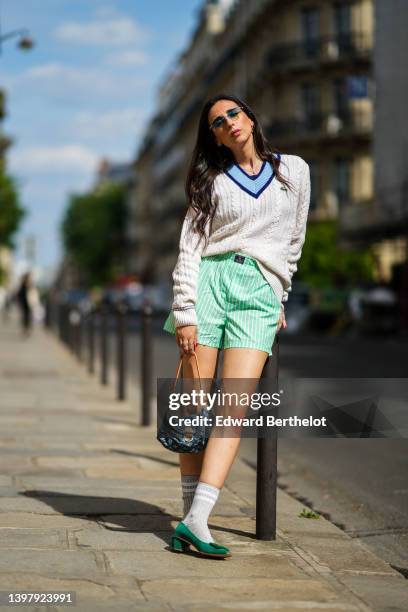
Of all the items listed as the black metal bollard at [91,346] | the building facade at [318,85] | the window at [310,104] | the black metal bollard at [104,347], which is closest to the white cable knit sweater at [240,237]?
the black metal bollard at [104,347]

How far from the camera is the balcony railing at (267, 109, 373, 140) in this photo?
58406mm

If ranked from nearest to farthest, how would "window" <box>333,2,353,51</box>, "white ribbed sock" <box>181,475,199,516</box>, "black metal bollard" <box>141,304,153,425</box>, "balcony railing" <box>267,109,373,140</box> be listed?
"white ribbed sock" <box>181,475,199,516</box>
"black metal bollard" <box>141,304,153,425</box>
"balcony railing" <box>267,109,373,140</box>
"window" <box>333,2,353,51</box>

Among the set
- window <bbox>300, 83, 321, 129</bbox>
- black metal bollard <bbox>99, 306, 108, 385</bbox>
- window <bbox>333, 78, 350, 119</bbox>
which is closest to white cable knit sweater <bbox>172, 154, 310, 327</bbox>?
black metal bollard <bbox>99, 306, 108, 385</bbox>

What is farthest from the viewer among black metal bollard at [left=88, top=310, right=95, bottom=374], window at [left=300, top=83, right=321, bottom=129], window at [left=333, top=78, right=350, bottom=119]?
window at [left=300, top=83, right=321, bottom=129]

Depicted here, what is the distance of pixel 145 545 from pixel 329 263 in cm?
4422

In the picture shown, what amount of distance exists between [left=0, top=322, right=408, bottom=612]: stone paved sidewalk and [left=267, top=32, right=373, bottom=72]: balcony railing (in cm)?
5186

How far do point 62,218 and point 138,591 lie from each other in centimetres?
13874

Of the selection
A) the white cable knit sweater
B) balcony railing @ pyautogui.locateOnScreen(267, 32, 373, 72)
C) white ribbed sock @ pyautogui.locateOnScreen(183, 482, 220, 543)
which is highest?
balcony railing @ pyautogui.locateOnScreen(267, 32, 373, 72)

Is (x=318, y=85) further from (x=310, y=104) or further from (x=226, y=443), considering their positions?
(x=226, y=443)

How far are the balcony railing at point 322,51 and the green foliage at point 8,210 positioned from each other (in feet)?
46.6

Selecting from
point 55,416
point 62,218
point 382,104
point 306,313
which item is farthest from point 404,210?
point 62,218

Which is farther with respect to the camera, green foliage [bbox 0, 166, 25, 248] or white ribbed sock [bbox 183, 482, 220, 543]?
green foliage [bbox 0, 166, 25, 248]

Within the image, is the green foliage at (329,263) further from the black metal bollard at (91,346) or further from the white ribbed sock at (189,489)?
the white ribbed sock at (189,489)

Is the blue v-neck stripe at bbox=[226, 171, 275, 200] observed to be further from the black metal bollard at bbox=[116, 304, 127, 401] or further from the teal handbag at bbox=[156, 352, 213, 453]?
the black metal bollard at bbox=[116, 304, 127, 401]
